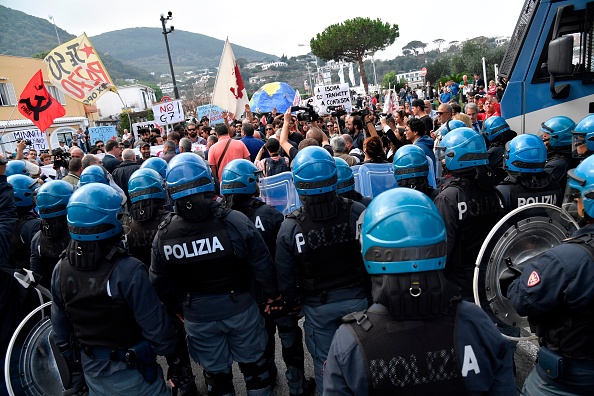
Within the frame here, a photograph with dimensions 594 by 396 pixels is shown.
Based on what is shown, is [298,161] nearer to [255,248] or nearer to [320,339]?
[255,248]

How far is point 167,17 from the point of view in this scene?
19.5 meters

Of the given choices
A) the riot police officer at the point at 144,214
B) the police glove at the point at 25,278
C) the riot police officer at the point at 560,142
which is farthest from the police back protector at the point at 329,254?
the riot police officer at the point at 560,142

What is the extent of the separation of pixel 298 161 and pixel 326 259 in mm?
764

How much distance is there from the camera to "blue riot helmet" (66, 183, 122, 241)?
2.85 metres

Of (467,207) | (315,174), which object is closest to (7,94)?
(315,174)

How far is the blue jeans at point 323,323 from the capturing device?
10.5 ft

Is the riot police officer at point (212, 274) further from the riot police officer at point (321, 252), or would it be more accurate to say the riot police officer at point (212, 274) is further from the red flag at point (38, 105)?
the red flag at point (38, 105)

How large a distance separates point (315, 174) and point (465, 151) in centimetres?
123

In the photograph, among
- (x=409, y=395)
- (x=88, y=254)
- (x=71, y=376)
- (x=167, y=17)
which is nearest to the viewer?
(x=409, y=395)

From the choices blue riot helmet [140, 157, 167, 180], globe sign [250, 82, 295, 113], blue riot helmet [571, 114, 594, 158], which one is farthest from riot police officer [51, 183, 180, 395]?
globe sign [250, 82, 295, 113]

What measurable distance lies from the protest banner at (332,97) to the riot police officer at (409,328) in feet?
29.4

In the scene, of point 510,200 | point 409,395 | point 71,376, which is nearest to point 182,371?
point 71,376

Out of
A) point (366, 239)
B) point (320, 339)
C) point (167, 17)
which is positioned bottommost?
point (320, 339)

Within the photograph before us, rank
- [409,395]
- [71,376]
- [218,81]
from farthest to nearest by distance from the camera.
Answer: [218,81]
[71,376]
[409,395]
